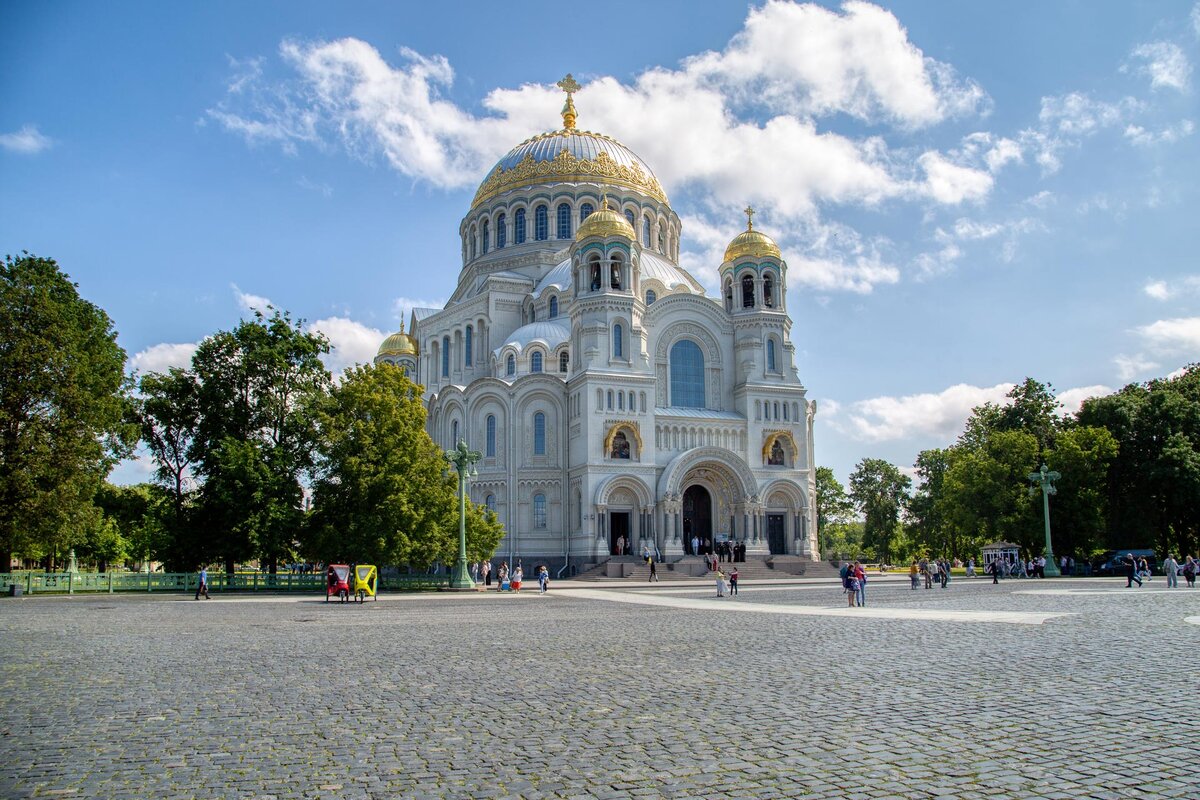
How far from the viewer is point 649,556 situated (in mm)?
43969

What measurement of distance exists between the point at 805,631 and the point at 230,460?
25.6 m

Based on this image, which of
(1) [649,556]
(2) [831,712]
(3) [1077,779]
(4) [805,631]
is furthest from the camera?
(1) [649,556]

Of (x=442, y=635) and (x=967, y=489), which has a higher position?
(x=967, y=489)

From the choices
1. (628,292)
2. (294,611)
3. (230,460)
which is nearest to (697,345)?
(628,292)

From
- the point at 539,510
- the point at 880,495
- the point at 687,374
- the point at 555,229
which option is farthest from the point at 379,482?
the point at 880,495

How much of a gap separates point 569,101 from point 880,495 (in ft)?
141

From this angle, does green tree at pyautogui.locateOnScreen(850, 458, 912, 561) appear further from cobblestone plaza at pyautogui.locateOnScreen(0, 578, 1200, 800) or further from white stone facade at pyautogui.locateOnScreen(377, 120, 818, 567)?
cobblestone plaza at pyautogui.locateOnScreen(0, 578, 1200, 800)

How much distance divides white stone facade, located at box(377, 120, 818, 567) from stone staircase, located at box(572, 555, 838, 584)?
51.7 inches

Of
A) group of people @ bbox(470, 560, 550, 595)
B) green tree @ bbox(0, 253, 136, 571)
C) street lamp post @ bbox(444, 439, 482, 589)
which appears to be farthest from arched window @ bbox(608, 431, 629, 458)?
green tree @ bbox(0, 253, 136, 571)

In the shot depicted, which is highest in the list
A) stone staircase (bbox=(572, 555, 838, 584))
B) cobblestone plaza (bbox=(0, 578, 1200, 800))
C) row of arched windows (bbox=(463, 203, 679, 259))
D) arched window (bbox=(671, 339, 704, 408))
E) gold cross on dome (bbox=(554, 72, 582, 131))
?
gold cross on dome (bbox=(554, 72, 582, 131))

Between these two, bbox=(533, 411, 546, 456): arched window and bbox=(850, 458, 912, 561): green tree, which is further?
bbox=(850, 458, 912, 561): green tree

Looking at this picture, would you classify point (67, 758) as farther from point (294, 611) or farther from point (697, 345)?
point (697, 345)

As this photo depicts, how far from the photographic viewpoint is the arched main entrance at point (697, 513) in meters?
49.7

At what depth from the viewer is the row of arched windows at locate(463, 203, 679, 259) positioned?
60.5 meters
